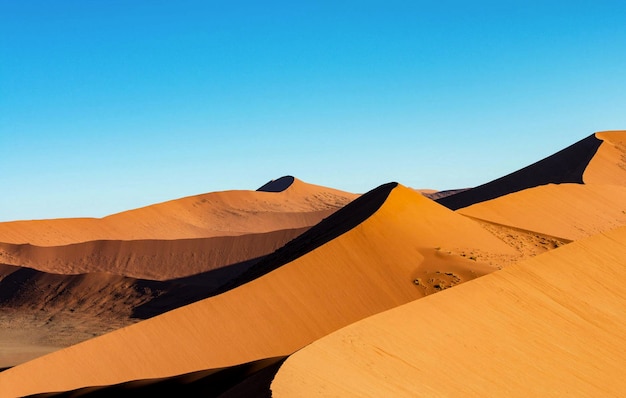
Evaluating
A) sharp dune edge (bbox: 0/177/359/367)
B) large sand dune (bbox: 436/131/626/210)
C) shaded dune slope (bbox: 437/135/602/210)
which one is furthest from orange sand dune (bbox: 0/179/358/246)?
large sand dune (bbox: 436/131/626/210)

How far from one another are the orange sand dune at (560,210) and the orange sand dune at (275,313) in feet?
28.5

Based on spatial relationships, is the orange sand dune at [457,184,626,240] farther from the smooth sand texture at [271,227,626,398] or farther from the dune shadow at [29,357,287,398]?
the dune shadow at [29,357,287,398]

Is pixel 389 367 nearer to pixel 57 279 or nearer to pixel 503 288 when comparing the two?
pixel 503 288

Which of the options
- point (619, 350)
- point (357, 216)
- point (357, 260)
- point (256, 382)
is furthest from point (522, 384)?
point (357, 216)

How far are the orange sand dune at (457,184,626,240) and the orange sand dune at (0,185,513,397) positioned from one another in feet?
28.5

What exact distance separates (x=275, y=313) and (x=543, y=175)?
115 feet

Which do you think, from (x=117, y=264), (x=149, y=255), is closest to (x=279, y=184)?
(x=149, y=255)

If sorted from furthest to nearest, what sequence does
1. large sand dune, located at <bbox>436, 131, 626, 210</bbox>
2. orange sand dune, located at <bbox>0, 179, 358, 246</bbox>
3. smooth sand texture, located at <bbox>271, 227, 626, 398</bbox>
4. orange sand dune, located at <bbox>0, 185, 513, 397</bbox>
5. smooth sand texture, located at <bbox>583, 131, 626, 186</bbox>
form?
orange sand dune, located at <bbox>0, 179, 358, 246</bbox> < large sand dune, located at <bbox>436, 131, 626, 210</bbox> < smooth sand texture, located at <bbox>583, 131, 626, 186</bbox> < orange sand dune, located at <bbox>0, 185, 513, 397</bbox> < smooth sand texture, located at <bbox>271, 227, 626, 398</bbox>

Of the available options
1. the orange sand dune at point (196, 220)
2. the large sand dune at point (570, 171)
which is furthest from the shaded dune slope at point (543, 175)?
the orange sand dune at point (196, 220)

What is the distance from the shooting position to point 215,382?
44.5 feet

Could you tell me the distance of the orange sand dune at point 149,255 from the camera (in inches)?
1914

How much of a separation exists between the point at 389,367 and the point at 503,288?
546cm

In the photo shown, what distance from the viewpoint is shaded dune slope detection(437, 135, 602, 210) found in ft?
157

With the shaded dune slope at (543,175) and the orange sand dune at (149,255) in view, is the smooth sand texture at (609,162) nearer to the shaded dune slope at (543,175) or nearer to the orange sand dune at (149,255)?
the shaded dune slope at (543,175)
